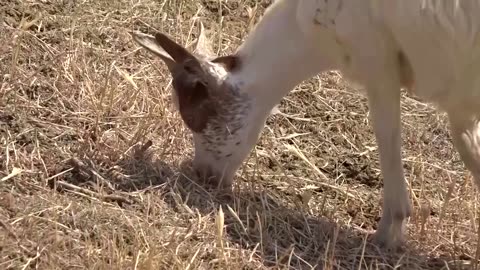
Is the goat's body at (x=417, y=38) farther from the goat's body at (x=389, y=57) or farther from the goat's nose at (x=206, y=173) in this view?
the goat's nose at (x=206, y=173)

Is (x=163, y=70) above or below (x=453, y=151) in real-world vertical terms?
below

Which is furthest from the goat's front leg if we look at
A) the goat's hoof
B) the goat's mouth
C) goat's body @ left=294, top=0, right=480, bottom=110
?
the goat's mouth

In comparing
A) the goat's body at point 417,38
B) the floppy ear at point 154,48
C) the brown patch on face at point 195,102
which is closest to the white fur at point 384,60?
the goat's body at point 417,38

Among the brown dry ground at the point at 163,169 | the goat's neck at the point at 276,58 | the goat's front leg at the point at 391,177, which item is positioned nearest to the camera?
the brown dry ground at the point at 163,169

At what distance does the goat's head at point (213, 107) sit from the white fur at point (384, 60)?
0.6 inches

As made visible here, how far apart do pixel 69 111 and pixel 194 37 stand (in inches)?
46.9

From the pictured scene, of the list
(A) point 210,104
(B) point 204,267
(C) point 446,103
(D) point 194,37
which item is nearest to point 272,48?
(A) point 210,104

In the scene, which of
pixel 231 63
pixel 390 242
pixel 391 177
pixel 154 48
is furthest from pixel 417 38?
pixel 154 48

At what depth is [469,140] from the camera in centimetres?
471

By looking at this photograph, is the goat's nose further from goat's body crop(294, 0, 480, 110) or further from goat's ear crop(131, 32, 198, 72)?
goat's body crop(294, 0, 480, 110)

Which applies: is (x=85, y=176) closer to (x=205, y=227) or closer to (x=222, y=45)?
(x=205, y=227)

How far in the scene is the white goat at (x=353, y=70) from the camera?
4.11m

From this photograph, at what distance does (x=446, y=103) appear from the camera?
4289 mm

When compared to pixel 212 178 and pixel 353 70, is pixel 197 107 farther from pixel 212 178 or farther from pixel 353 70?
pixel 353 70
